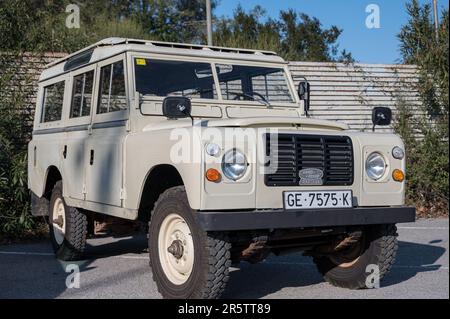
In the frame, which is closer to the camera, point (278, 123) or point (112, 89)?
point (278, 123)

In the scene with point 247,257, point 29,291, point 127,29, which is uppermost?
point 127,29

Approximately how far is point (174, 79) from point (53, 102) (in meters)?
2.41

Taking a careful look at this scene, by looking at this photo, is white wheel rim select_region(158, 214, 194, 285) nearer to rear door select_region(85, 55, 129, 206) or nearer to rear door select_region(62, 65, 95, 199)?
rear door select_region(85, 55, 129, 206)

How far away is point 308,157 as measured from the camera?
4.66 meters

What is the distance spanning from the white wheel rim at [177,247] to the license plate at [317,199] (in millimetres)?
801

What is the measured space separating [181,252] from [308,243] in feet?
3.62

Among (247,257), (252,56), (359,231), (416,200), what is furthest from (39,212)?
(416,200)

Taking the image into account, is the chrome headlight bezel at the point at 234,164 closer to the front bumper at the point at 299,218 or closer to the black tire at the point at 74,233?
the front bumper at the point at 299,218

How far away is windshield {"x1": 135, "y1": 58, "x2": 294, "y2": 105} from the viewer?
5816mm

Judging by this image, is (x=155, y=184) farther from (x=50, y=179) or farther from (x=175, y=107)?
(x=50, y=179)

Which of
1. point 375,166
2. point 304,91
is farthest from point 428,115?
point 375,166

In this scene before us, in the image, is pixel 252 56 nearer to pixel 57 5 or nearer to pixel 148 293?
pixel 148 293

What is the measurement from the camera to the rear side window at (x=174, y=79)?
578 centimetres
